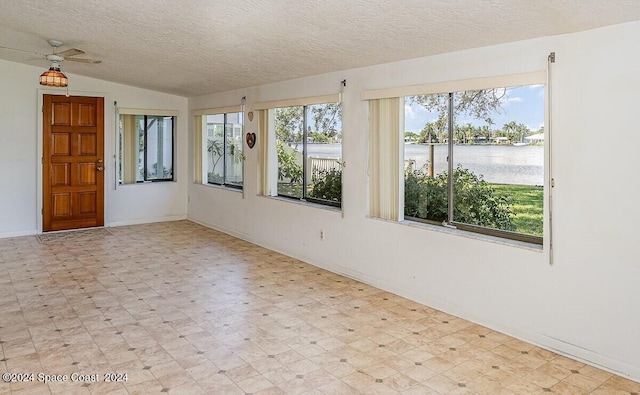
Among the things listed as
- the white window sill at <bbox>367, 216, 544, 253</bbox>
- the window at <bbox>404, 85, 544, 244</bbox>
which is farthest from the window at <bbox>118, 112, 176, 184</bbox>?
the window at <bbox>404, 85, 544, 244</bbox>

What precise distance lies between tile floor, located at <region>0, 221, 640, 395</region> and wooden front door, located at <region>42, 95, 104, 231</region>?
2357 millimetres

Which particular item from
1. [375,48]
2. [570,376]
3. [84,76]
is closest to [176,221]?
[84,76]

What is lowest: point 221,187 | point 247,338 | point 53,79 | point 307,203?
point 247,338

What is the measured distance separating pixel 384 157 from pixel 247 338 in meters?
2.29

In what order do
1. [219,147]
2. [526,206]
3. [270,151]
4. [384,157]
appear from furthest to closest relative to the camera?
1. [219,147]
2. [270,151]
3. [384,157]
4. [526,206]

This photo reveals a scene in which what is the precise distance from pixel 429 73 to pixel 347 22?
1128 millimetres

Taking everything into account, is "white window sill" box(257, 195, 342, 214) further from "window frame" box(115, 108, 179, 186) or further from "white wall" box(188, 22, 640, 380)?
"window frame" box(115, 108, 179, 186)

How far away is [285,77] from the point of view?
5945mm

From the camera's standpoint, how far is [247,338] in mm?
→ 3596

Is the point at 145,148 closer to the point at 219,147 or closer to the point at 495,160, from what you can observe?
the point at 219,147

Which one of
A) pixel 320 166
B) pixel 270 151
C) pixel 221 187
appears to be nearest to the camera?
pixel 320 166

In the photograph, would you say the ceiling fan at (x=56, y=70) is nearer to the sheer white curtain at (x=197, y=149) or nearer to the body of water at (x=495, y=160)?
the sheer white curtain at (x=197, y=149)

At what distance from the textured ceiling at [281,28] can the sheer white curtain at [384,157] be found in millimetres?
476

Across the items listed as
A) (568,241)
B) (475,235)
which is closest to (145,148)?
(475,235)
